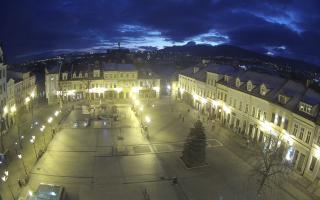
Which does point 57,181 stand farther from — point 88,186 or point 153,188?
point 153,188

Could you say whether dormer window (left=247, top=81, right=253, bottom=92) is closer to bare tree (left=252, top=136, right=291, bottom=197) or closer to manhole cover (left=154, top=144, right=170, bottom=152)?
bare tree (left=252, top=136, right=291, bottom=197)

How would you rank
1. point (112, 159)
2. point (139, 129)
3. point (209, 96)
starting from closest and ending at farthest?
point (112, 159), point (139, 129), point (209, 96)

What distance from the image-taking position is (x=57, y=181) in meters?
30.2

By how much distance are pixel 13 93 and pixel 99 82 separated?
22.3 metres

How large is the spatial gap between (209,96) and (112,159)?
1151 inches

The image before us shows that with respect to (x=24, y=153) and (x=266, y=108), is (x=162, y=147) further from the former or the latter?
(x=24, y=153)

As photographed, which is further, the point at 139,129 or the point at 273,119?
the point at 139,129

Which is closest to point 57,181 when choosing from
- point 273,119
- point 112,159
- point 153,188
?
point 112,159

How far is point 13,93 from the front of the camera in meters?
49.2

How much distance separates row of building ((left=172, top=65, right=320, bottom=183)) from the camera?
33656mm

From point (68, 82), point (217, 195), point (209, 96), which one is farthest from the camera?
point (68, 82)

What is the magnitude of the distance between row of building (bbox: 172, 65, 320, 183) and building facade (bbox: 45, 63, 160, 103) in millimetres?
13818

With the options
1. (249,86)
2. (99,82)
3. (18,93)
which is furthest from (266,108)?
(18,93)

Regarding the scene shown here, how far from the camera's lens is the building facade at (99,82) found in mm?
65000
